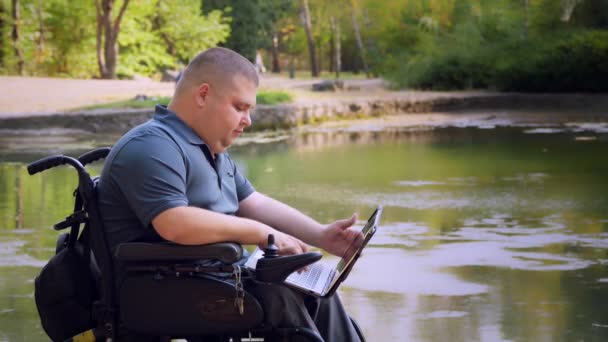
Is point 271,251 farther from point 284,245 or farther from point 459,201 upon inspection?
point 459,201

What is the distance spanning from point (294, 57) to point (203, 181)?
65.3 meters

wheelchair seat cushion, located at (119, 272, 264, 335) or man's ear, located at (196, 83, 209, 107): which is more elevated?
man's ear, located at (196, 83, 209, 107)

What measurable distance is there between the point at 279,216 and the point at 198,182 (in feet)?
1.77

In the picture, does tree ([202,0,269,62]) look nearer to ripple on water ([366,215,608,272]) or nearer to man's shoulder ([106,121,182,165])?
ripple on water ([366,215,608,272])

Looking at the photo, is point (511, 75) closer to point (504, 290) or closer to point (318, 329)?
point (504, 290)

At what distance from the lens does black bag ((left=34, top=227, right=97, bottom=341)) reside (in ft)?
10.8

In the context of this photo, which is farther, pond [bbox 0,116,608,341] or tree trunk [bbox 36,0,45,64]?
tree trunk [bbox 36,0,45,64]

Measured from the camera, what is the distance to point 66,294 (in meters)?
3.30

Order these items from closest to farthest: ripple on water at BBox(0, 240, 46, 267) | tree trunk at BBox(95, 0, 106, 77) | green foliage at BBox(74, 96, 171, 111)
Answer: ripple on water at BBox(0, 240, 46, 267) → green foliage at BBox(74, 96, 171, 111) → tree trunk at BBox(95, 0, 106, 77)

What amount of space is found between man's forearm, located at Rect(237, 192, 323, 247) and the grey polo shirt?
33 centimetres

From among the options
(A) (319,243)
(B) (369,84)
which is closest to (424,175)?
(A) (319,243)

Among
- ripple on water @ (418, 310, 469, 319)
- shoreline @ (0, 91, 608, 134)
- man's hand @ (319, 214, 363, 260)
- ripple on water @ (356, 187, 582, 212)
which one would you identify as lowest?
shoreline @ (0, 91, 608, 134)

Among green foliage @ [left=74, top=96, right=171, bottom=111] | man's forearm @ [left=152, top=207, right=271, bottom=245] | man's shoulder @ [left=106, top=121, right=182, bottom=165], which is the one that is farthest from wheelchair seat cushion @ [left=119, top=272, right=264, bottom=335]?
green foliage @ [left=74, top=96, right=171, bottom=111]

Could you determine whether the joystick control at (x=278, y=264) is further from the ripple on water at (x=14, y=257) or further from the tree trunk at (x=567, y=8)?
the tree trunk at (x=567, y=8)
